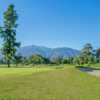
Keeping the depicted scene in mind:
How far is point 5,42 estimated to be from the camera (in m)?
57.8

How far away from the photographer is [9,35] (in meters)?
57.7

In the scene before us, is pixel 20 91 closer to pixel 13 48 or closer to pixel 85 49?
pixel 13 48

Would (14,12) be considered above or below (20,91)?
above

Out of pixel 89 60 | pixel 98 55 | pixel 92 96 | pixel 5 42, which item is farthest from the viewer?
pixel 98 55

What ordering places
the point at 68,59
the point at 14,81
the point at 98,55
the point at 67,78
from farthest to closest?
the point at 68,59 → the point at 98,55 → the point at 67,78 → the point at 14,81

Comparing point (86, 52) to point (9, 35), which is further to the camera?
point (86, 52)

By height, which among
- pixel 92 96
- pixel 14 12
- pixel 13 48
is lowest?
pixel 92 96

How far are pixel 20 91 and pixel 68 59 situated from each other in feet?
459

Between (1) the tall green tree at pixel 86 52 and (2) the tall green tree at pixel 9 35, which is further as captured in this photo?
(1) the tall green tree at pixel 86 52

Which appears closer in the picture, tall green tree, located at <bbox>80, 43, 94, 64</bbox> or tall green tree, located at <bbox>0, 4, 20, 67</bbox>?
tall green tree, located at <bbox>0, 4, 20, 67</bbox>

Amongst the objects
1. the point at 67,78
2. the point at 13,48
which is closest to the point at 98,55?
the point at 13,48

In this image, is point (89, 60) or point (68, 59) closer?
point (89, 60)

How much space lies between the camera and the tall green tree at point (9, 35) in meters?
57.5

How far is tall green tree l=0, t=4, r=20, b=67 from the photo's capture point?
5750cm
